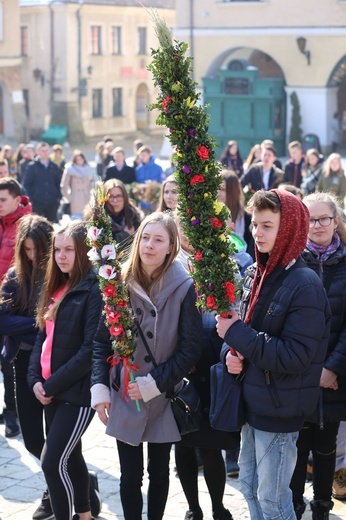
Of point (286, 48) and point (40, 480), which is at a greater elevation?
point (286, 48)

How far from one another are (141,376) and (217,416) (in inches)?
22.2

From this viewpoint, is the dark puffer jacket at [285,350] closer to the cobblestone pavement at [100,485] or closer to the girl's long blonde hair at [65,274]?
the girl's long blonde hair at [65,274]

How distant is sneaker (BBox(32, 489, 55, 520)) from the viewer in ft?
20.7

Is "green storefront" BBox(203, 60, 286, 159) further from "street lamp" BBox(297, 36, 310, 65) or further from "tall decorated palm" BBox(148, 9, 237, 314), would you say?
"tall decorated palm" BBox(148, 9, 237, 314)

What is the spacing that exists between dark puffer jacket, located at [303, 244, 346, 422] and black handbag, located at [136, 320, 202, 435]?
719 millimetres

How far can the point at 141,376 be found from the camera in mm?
5414

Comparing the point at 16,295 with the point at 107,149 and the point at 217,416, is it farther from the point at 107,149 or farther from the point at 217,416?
the point at 107,149

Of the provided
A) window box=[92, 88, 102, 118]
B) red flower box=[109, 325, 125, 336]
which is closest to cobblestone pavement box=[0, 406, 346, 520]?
red flower box=[109, 325, 125, 336]

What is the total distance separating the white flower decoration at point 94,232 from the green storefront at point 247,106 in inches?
1164

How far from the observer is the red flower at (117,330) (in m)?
5.30

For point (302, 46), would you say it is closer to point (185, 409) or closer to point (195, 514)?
point (195, 514)

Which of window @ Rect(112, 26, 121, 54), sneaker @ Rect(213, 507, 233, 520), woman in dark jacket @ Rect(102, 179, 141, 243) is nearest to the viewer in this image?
sneaker @ Rect(213, 507, 233, 520)

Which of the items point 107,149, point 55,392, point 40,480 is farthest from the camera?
point 107,149

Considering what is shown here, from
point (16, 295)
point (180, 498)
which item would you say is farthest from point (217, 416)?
point (16, 295)
